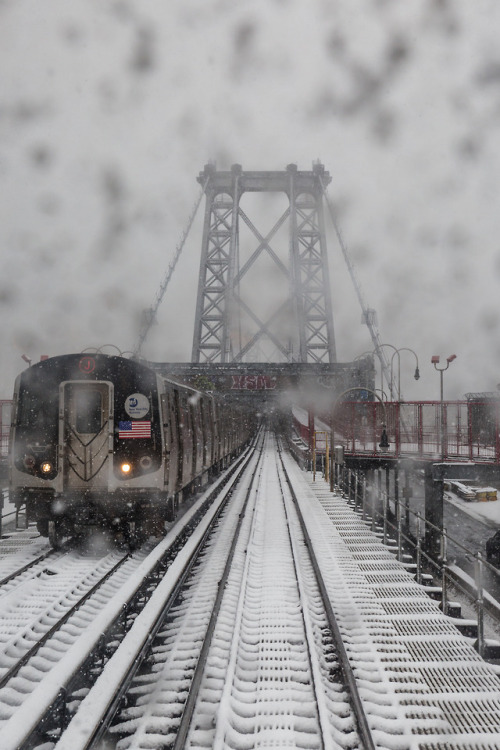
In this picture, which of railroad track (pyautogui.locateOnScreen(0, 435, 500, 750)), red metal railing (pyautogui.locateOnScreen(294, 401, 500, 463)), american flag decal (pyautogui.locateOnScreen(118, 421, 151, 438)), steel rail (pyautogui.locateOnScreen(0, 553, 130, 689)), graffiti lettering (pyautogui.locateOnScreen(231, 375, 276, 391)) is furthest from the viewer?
graffiti lettering (pyautogui.locateOnScreen(231, 375, 276, 391))

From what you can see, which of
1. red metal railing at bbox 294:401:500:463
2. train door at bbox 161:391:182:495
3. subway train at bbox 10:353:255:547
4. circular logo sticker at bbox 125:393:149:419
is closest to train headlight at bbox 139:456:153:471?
subway train at bbox 10:353:255:547

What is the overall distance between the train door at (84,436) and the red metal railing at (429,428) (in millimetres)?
10081

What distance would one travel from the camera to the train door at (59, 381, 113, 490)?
8992mm

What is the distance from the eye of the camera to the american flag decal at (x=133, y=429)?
906 centimetres

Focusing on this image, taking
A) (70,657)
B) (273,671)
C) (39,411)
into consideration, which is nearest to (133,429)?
(39,411)

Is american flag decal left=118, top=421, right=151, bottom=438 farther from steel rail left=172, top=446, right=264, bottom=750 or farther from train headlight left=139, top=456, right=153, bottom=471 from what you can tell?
steel rail left=172, top=446, right=264, bottom=750

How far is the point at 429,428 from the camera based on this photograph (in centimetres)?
2050

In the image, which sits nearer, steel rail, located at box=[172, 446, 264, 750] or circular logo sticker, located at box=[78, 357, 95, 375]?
steel rail, located at box=[172, 446, 264, 750]

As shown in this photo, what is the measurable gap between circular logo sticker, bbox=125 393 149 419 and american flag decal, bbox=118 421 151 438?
15 centimetres

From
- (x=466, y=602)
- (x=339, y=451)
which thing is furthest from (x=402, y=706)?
(x=339, y=451)

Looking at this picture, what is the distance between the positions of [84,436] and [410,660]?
591cm

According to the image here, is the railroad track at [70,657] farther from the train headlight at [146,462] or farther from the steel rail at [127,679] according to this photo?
the train headlight at [146,462]

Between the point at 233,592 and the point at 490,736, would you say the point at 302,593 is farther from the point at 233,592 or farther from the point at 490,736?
the point at 490,736

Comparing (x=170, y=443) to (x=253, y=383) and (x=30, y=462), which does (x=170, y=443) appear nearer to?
(x=30, y=462)
